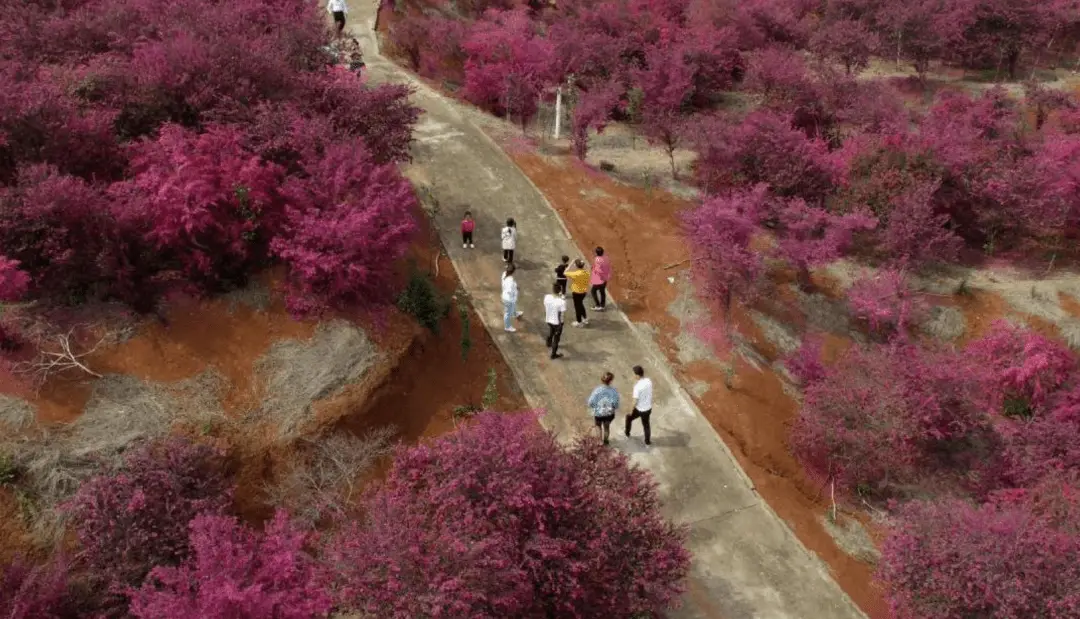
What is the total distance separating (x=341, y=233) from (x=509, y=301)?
9.83ft

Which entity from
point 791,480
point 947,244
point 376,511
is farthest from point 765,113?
point 376,511

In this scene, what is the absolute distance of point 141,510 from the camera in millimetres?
9336

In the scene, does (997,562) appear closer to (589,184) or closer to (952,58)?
(589,184)

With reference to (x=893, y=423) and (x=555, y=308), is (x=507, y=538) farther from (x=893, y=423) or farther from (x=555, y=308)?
(x=893, y=423)

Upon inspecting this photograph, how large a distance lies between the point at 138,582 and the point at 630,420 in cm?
688

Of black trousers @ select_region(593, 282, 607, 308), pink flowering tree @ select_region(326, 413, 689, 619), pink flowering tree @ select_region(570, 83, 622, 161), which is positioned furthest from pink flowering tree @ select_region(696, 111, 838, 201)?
pink flowering tree @ select_region(326, 413, 689, 619)

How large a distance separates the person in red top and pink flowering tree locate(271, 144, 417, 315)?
7.37 feet

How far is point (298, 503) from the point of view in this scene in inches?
408

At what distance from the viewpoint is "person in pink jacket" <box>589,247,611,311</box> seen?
539 inches

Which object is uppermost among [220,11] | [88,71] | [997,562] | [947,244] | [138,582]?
[220,11]

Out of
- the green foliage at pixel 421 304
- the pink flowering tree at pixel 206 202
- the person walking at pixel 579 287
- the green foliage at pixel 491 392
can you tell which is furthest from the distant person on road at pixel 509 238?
the pink flowering tree at pixel 206 202

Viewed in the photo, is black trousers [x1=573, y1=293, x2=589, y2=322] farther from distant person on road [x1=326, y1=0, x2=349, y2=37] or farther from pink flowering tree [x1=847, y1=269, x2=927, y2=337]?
distant person on road [x1=326, y1=0, x2=349, y2=37]

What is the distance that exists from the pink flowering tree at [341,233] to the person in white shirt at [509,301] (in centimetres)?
178

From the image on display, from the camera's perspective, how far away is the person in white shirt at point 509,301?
499 inches
